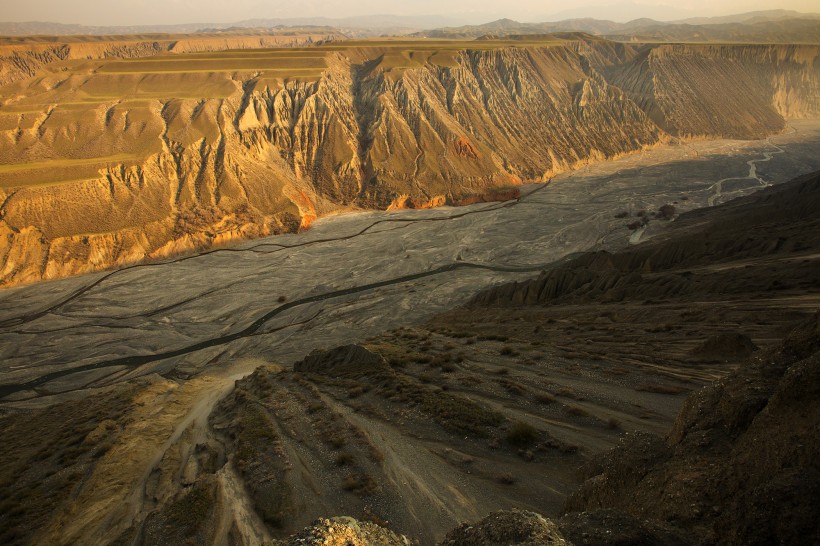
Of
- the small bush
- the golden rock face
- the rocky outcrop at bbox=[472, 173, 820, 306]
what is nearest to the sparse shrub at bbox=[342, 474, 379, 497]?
the small bush

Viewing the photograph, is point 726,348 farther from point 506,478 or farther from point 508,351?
point 506,478

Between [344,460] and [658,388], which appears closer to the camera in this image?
[344,460]

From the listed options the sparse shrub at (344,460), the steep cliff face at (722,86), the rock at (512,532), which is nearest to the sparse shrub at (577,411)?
the sparse shrub at (344,460)

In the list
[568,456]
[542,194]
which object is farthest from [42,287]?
[542,194]

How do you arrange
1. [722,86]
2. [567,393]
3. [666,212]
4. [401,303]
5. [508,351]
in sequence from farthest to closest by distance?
[722,86]
[666,212]
[401,303]
[508,351]
[567,393]

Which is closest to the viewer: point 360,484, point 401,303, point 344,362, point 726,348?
point 360,484

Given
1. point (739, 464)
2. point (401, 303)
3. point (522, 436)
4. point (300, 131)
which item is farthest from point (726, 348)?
point (300, 131)

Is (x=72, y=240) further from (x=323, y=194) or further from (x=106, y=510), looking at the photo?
(x=106, y=510)
